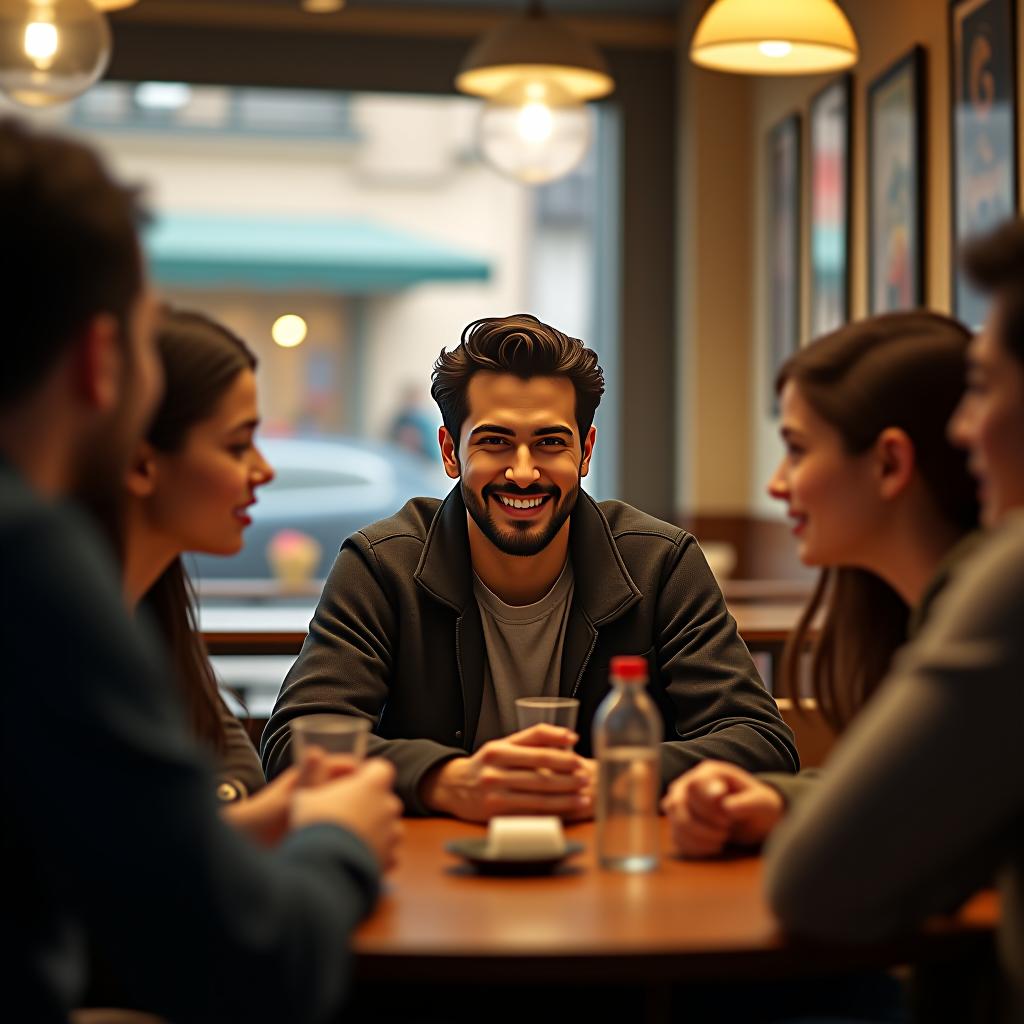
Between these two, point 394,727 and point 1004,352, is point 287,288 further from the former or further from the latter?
point 1004,352

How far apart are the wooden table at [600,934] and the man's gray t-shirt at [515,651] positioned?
69 centimetres

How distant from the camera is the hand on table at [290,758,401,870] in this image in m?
1.40

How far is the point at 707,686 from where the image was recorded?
7.16ft

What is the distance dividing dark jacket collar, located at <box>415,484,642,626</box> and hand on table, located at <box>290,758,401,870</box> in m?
0.78

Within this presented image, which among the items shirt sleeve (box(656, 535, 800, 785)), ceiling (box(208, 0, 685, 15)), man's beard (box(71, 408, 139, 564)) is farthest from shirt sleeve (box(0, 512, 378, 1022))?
ceiling (box(208, 0, 685, 15))

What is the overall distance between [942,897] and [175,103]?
508 inches

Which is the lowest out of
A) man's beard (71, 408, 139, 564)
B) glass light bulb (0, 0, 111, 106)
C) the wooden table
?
the wooden table

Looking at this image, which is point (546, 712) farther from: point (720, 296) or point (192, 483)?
point (720, 296)

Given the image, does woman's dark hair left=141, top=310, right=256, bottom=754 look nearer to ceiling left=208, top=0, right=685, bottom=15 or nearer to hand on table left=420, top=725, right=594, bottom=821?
hand on table left=420, top=725, right=594, bottom=821

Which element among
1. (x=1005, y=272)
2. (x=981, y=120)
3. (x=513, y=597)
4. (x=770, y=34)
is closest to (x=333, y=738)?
(x=1005, y=272)

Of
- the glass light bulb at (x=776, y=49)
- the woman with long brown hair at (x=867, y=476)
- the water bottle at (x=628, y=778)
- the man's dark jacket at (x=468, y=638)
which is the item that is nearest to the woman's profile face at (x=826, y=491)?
the woman with long brown hair at (x=867, y=476)

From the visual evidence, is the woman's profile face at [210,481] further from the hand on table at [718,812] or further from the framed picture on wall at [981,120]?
the framed picture on wall at [981,120]

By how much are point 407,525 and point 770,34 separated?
187 centimetres

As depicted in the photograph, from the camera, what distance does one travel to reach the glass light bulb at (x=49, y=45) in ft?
11.1
